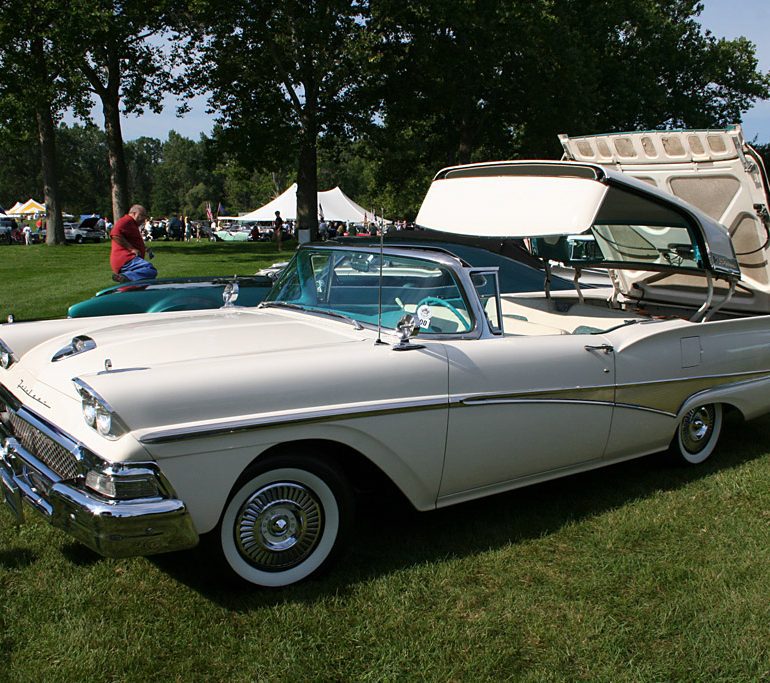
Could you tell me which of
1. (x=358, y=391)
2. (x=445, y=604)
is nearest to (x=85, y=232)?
(x=358, y=391)

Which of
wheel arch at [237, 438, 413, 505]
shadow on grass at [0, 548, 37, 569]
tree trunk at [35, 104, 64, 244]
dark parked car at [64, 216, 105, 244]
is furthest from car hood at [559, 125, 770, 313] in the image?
dark parked car at [64, 216, 105, 244]

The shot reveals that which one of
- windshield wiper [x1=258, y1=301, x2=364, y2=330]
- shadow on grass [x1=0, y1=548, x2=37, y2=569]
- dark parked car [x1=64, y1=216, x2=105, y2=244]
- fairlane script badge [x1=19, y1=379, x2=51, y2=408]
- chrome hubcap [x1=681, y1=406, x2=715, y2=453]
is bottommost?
shadow on grass [x1=0, y1=548, x2=37, y2=569]

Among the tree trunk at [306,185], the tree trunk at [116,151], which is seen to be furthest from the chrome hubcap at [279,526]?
the tree trunk at [116,151]

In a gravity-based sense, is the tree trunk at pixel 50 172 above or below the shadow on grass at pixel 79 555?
above

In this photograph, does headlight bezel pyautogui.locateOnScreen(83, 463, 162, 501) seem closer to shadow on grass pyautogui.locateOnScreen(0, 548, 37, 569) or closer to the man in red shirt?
shadow on grass pyautogui.locateOnScreen(0, 548, 37, 569)

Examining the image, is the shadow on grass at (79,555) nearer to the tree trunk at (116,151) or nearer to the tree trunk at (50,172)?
the tree trunk at (116,151)

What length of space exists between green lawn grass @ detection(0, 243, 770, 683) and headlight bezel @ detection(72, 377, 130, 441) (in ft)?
2.21

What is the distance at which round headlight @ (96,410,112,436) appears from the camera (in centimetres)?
284

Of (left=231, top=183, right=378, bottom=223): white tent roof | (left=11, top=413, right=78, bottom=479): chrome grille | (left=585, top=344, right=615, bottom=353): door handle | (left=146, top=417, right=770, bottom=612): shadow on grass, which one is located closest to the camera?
(left=11, top=413, right=78, bottom=479): chrome grille

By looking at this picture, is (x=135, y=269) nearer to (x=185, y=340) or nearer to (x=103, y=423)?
(x=185, y=340)

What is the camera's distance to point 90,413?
9.56ft

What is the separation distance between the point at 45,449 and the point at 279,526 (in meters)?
Answer: 1.05

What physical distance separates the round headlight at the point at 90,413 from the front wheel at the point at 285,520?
622 millimetres

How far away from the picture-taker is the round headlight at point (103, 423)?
9.32ft
